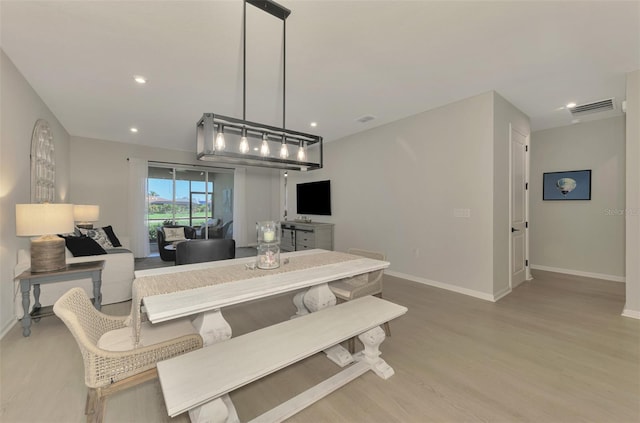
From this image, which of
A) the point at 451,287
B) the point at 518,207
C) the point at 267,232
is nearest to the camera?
the point at 267,232

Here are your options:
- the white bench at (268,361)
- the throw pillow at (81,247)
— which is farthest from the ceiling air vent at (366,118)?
the throw pillow at (81,247)

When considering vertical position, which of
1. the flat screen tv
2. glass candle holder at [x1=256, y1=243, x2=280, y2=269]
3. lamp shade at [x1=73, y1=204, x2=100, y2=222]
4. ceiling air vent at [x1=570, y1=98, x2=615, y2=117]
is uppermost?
ceiling air vent at [x1=570, y1=98, x2=615, y2=117]

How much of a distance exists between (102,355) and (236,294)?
0.66 meters

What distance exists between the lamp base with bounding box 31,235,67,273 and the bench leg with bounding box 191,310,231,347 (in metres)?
2.09

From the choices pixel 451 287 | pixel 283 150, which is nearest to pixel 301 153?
pixel 283 150

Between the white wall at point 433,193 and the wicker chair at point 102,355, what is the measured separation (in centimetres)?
341

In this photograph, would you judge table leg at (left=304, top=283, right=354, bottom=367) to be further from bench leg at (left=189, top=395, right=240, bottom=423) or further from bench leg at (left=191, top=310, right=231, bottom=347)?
bench leg at (left=189, top=395, right=240, bottom=423)

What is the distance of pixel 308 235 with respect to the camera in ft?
19.6

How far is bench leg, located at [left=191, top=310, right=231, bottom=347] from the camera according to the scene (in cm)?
168

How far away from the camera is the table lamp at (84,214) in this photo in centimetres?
442

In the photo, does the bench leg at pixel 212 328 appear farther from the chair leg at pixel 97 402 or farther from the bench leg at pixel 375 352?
the bench leg at pixel 375 352

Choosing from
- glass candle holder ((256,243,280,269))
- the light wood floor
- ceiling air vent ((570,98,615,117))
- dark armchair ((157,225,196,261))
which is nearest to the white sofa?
the light wood floor

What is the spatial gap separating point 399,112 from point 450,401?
3630 millimetres

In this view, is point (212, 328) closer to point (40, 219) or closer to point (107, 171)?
point (40, 219)
